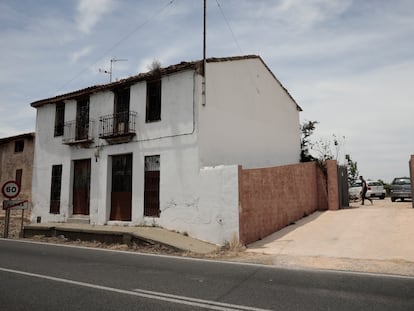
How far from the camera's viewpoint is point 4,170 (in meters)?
21.6

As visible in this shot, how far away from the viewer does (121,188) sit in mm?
15461

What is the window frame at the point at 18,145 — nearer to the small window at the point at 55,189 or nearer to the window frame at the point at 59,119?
the window frame at the point at 59,119

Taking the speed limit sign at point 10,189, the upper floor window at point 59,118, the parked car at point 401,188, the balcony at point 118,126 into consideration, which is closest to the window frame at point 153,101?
the balcony at point 118,126

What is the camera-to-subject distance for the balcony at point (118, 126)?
49.9ft

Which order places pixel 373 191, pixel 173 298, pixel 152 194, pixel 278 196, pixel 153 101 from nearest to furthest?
pixel 173 298 → pixel 278 196 → pixel 152 194 → pixel 153 101 → pixel 373 191

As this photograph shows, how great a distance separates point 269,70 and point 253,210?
993 cm

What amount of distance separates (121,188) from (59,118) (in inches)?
245

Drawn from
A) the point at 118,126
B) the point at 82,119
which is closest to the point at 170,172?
the point at 118,126

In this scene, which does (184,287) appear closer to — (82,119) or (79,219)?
(79,219)

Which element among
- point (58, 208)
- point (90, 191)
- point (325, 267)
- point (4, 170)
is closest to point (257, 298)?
point (325, 267)

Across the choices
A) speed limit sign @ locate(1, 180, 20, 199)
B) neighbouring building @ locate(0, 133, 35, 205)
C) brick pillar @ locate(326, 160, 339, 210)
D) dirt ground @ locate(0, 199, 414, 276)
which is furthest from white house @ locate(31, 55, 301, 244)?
speed limit sign @ locate(1, 180, 20, 199)

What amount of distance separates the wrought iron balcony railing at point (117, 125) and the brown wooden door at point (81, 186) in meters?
1.88

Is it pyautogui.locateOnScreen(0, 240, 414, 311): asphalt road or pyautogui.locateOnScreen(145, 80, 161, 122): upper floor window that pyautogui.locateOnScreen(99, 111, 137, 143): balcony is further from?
pyautogui.locateOnScreen(0, 240, 414, 311): asphalt road

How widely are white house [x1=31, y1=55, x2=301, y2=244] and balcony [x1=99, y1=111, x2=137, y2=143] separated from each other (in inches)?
1.9
